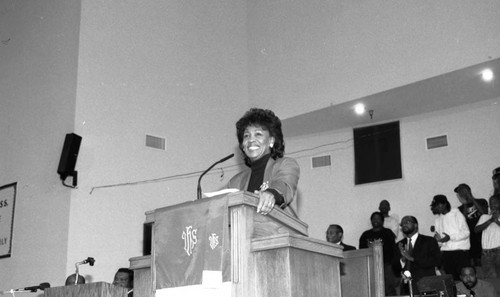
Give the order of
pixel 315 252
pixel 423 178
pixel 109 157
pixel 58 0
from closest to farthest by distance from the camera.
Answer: pixel 315 252 → pixel 109 157 → pixel 58 0 → pixel 423 178

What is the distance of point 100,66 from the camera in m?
8.95

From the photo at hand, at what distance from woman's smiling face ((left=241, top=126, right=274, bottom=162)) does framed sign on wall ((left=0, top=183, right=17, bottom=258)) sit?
6.69m

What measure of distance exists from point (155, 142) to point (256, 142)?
20.3ft

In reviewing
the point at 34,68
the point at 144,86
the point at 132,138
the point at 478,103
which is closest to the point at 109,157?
the point at 132,138

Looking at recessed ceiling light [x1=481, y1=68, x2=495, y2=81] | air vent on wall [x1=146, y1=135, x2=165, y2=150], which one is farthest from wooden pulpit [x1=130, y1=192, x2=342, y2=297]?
air vent on wall [x1=146, y1=135, x2=165, y2=150]

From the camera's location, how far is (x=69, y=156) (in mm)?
8273

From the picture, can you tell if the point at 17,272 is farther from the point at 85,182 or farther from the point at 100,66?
the point at 100,66

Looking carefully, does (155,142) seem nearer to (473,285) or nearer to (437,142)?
(437,142)

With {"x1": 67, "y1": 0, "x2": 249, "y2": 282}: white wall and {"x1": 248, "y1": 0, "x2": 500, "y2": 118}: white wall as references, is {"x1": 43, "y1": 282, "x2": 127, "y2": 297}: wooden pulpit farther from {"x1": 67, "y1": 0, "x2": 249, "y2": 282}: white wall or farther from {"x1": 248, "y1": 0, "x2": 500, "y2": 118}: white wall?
{"x1": 248, "y1": 0, "x2": 500, "y2": 118}: white wall

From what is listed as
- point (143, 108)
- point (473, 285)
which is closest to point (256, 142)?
point (473, 285)

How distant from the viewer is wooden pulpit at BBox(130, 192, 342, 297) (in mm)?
2566

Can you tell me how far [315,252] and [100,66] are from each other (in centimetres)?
682

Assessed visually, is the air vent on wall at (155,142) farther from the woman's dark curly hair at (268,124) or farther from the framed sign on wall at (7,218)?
the woman's dark curly hair at (268,124)

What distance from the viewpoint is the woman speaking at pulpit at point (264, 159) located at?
125 inches
